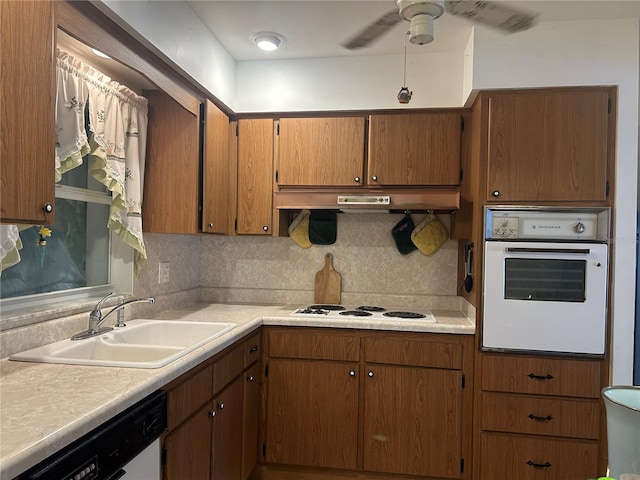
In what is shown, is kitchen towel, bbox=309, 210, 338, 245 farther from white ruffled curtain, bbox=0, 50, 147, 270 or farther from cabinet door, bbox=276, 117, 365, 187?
white ruffled curtain, bbox=0, 50, 147, 270

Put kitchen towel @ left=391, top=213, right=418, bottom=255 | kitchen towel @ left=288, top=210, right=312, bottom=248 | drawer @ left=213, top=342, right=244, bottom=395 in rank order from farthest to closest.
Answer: kitchen towel @ left=288, top=210, right=312, bottom=248, kitchen towel @ left=391, top=213, right=418, bottom=255, drawer @ left=213, top=342, right=244, bottom=395

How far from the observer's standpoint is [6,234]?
1.38m

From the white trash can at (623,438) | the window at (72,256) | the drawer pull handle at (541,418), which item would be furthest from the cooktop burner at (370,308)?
the white trash can at (623,438)

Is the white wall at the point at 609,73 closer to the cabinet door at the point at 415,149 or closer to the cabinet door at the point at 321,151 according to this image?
the cabinet door at the point at 415,149

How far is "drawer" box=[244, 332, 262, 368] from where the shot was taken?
6.98 ft

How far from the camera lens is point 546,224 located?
7.05 ft

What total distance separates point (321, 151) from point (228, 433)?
66.0 inches

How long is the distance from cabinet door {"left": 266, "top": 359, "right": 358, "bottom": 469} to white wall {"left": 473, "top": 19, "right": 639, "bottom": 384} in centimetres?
140

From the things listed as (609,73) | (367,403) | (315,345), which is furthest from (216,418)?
(609,73)

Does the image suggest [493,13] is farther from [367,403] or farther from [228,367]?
[367,403]

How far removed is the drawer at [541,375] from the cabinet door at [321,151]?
4.32 ft

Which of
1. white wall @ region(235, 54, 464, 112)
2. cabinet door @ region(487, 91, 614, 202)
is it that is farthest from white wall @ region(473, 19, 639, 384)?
white wall @ region(235, 54, 464, 112)

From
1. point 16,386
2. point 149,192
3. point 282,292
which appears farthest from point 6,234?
point 282,292

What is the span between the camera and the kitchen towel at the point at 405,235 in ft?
9.02
